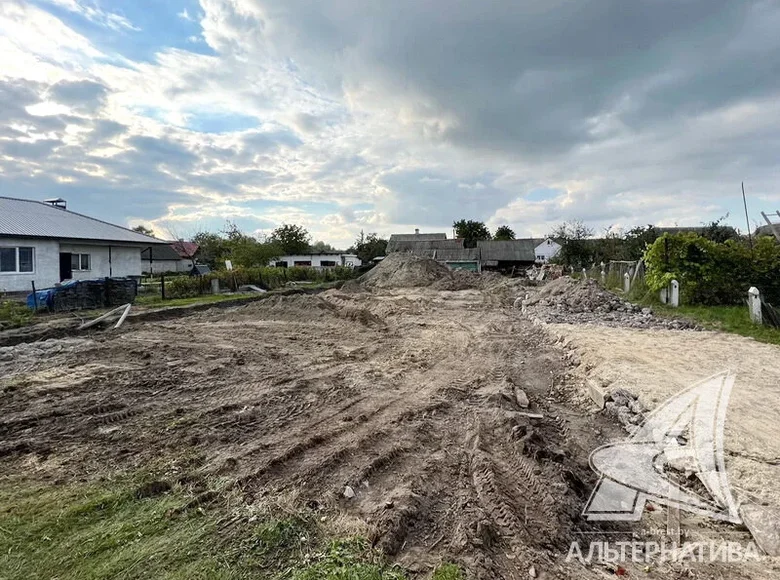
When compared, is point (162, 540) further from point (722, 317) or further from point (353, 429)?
point (722, 317)

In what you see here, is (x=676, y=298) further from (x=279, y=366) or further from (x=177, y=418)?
(x=177, y=418)

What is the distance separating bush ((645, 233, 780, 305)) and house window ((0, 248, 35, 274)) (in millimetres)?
24919

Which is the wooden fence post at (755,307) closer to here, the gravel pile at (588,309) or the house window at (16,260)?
the gravel pile at (588,309)

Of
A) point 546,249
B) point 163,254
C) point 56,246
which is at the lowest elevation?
point 56,246

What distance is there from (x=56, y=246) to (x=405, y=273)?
19.8 meters

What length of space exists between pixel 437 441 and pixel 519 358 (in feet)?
15.7

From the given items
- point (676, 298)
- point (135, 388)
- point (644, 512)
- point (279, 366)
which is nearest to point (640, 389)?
point (644, 512)

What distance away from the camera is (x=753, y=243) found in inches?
535

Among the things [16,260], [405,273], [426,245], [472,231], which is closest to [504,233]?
[472,231]

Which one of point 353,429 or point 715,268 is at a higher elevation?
point 715,268

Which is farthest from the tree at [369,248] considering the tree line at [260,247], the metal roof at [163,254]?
the metal roof at [163,254]

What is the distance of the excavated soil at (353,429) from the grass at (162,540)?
0.94ft

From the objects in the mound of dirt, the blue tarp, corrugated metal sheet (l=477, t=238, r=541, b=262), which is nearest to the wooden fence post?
the mound of dirt

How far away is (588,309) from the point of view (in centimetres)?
1471
